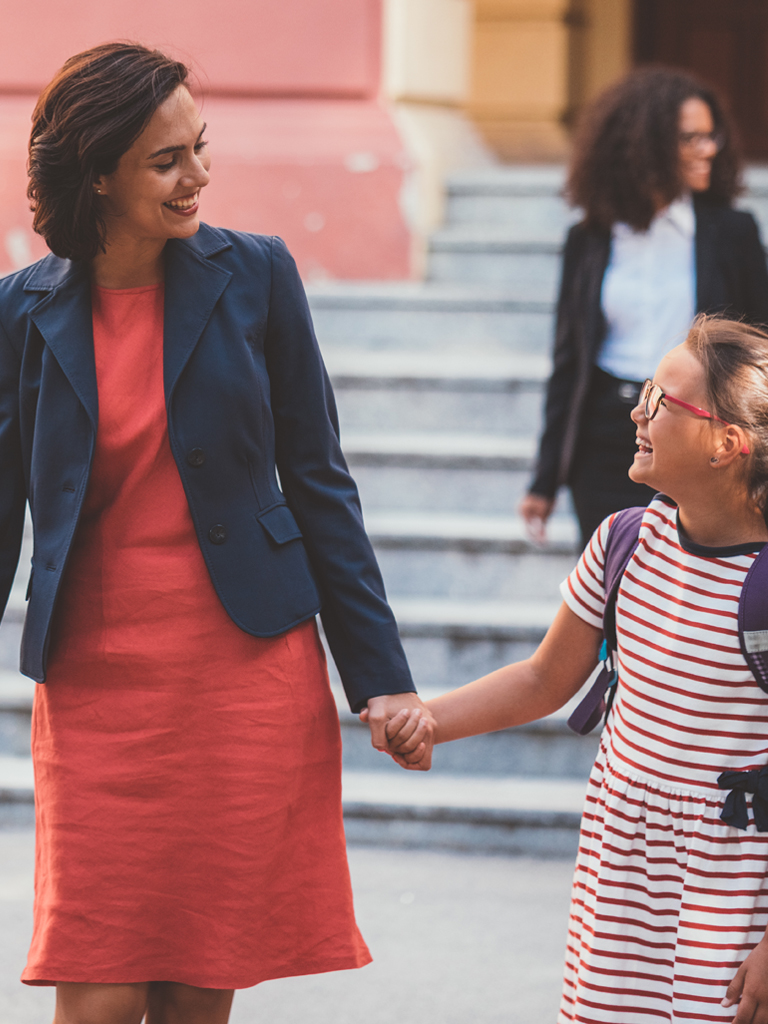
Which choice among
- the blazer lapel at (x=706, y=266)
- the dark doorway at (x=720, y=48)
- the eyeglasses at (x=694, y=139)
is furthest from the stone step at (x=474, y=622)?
the dark doorway at (x=720, y=48)

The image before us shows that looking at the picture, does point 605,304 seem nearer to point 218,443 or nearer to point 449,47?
point 218,443

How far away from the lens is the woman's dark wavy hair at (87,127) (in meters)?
2.07

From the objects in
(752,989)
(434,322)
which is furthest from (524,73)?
(752,989)

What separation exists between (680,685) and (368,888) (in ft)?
7.26

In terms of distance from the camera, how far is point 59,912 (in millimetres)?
Answer: 2188

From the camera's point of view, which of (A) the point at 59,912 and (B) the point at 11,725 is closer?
(A) the point at 59,912

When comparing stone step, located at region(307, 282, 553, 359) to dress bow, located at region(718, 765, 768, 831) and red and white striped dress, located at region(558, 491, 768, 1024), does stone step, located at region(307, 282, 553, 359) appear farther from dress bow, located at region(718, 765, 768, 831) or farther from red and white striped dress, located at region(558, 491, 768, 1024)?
dress bow, located at region(718, 765, 768, 831)

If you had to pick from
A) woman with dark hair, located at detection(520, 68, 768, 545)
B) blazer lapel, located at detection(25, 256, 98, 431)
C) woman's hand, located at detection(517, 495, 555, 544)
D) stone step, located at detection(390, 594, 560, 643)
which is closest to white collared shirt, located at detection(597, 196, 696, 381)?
woman with dark hair, located at detection(520, 68, 768, 545)

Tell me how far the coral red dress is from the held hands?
15cm

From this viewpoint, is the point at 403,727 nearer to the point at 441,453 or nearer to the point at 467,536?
the point at 467,536

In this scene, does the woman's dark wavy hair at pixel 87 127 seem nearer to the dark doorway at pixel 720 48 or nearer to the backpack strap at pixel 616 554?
the backpack strap at pixel 616 554

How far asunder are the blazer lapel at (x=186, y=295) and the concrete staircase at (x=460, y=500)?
239 centimetres

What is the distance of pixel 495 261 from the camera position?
6191mm

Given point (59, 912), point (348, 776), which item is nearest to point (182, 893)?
point (59, 912)
